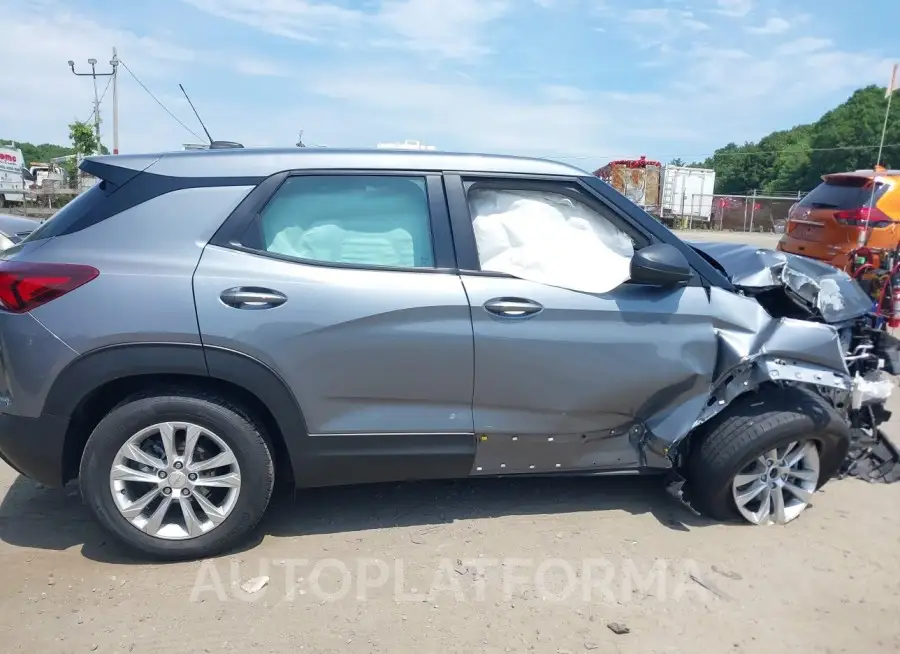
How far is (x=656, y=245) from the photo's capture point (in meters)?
3.25

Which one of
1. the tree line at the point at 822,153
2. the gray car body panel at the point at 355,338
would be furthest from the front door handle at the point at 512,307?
the tree line at the point at 822,153

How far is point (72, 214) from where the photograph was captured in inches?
121

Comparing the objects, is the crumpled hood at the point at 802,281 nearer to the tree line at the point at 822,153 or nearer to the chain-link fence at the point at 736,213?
the chain-link fence at the point at 736,213

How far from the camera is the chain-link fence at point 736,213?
32750 mm

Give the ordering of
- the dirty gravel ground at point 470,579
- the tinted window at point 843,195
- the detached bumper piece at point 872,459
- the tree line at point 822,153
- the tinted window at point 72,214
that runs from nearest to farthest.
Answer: the dirty gravel ground at point 470,579
the tinted window at point 72,214
the detached bumper piece at point 872,459
the tinted window at point 843,195
the tree line at point 822,153

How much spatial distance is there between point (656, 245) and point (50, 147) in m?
119

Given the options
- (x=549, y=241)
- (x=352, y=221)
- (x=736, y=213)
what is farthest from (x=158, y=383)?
(x=736, y=213)

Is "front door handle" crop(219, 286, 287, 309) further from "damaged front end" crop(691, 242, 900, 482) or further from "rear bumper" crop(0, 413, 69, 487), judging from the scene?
"damaged front end" crop(691, 242, 900, 482)

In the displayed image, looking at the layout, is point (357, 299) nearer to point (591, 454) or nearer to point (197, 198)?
point (197, 198)

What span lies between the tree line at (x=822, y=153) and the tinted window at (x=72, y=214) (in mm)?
Result: 52897

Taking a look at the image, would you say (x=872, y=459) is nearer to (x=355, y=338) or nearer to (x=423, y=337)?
(x=423, y=337)

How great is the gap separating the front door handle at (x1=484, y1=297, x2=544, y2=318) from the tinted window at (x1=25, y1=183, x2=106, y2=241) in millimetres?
1813

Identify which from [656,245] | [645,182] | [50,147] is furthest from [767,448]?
[50,147]

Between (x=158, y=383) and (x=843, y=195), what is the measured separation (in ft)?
26.8
